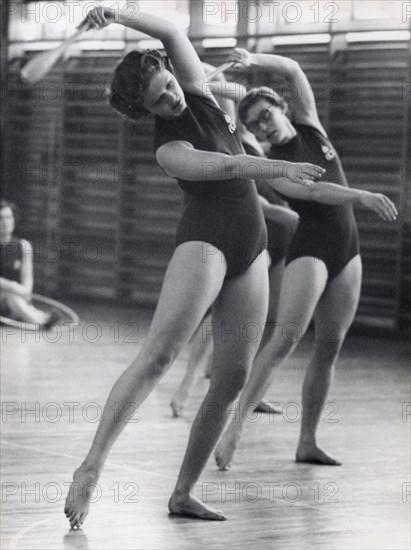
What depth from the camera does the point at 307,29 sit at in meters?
8.67

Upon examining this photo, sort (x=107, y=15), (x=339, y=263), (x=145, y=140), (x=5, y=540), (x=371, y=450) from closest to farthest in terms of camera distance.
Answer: (x=5, y=540) → (x=107, y=15) → (x=339, y=263) → (x=371, y=450) → (x=145, y=140)

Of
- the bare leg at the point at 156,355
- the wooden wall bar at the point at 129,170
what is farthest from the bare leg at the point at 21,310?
the bare leg at the point at 156,355

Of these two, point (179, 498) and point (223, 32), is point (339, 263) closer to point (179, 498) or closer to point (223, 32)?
point (179, 498)

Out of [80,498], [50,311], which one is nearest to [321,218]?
[80,498]

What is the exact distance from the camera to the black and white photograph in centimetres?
312

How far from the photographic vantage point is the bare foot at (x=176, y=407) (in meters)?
5.04

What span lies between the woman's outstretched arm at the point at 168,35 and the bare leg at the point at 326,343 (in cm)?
107

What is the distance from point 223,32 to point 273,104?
5231 millimetres

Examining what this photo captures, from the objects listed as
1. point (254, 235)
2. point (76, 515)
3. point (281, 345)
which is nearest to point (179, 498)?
point (76, 515)

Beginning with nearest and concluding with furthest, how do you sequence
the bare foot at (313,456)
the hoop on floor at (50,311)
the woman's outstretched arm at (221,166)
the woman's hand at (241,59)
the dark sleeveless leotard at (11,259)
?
1. the woman's outstretched arm at (221,166)
2. the woman's hand at (241,59)
3. the bare foot at (313,456)
4. the hoop on floor at (50,311)
5. the dark sleeveless leotard at (11,259)

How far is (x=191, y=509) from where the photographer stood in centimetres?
327

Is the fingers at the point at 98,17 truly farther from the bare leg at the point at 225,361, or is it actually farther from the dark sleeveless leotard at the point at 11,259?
the dark sleeveless leotard at the point at 11,259

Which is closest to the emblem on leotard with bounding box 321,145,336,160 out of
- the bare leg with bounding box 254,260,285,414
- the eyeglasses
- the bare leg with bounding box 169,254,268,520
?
the eyeglasses

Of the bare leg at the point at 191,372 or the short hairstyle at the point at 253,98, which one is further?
the bare leg at the point at 191,372
